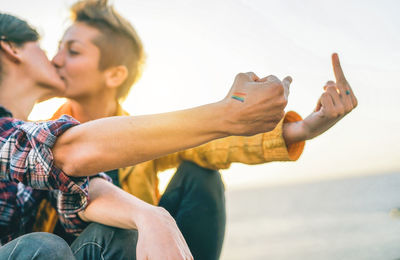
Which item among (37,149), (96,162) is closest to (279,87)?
(96,162)

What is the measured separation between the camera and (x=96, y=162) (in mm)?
914

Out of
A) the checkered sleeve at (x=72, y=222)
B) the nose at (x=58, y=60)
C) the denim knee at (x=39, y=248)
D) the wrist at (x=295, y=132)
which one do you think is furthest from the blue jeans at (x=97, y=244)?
the nose at (x=58, y=60)

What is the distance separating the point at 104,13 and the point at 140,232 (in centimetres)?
217

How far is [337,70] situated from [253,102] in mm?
764

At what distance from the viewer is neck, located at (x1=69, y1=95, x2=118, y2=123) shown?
2.48m

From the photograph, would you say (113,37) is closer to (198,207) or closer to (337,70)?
(198,207)

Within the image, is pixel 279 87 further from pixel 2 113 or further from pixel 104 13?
pixel 104 13

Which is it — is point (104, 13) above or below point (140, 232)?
above

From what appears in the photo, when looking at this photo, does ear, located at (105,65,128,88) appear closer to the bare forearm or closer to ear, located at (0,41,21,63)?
ear, located at (0,41,21,63)

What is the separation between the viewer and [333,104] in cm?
142

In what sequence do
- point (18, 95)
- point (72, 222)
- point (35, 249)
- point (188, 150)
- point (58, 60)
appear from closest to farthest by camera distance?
point (35, 249), point (72, 222), point (18, 95), point (188, 150), point (58, 60)

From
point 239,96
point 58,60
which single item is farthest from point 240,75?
point 58,60

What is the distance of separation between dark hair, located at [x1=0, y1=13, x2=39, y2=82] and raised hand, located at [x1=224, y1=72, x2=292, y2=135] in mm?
1254

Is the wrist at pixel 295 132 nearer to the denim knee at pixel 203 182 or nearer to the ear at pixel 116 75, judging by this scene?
the denim knee at pixel 203 182
